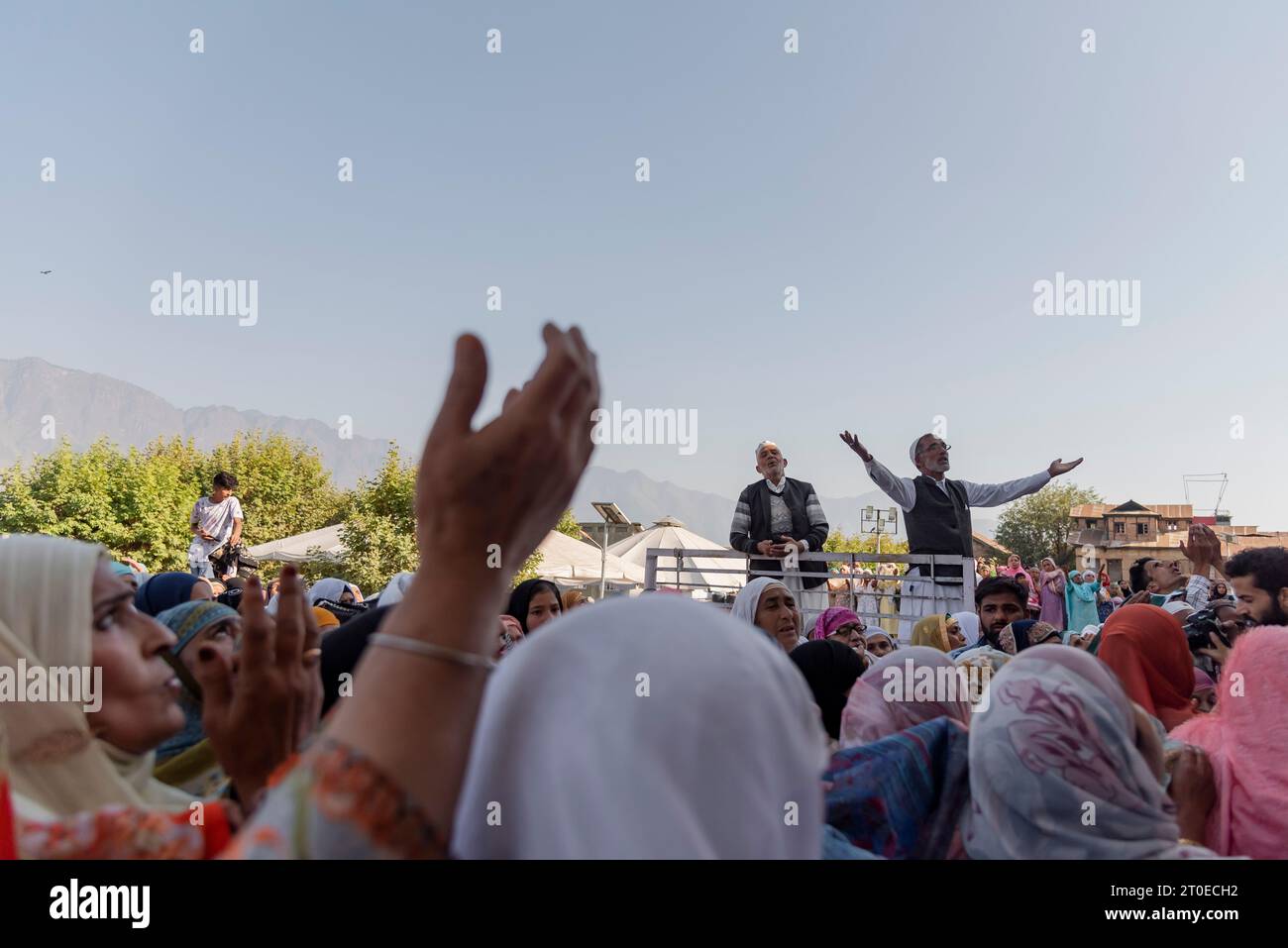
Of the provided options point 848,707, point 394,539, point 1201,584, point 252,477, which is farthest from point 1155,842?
point 252,477

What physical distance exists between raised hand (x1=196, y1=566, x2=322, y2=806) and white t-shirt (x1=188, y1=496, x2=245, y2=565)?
7.97m

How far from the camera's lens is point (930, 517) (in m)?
6.58

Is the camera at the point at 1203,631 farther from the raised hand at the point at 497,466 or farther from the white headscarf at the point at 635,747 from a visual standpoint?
the raised hand at the point at 497,466

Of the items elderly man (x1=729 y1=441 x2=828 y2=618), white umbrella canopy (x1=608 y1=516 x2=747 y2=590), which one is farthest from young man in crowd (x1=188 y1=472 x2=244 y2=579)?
elderly man (x1=729 y1=441 x2=828 y2=618)

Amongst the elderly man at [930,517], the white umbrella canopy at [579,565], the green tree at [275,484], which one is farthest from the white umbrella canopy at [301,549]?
the green tree at [275,484]

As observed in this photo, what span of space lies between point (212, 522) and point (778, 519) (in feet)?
18.7

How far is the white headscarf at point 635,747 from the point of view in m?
0.86

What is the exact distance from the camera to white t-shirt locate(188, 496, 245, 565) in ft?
29.1

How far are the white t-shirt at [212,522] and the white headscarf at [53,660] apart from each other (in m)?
7.95

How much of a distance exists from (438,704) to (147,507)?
34.5m

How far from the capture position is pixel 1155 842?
6.42ft

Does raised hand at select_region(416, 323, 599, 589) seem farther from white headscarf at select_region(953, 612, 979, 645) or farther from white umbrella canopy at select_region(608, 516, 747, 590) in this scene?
white headscarf at select_region(953, 612, 979, 645)

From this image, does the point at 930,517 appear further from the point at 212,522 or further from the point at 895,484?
the point at 212,522

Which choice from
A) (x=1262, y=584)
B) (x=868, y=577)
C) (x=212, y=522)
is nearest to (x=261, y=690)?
(x=1262, y=584)
